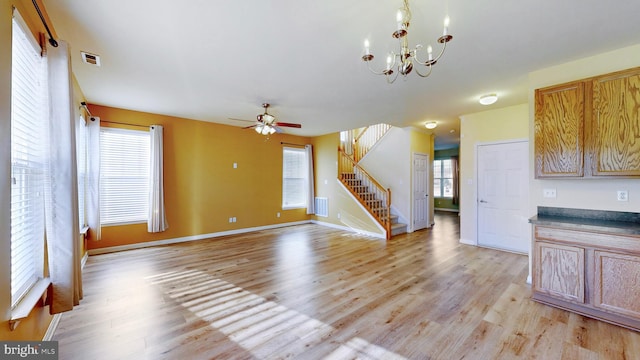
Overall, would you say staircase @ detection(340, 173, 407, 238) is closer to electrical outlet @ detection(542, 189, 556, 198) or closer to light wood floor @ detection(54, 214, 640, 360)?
light wood floor @ detection(54, 214, 640, 360)

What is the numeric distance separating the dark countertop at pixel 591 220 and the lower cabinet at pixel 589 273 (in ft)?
0.19

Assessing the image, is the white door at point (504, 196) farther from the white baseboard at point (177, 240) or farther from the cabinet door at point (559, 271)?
the white baseboard at point (177, 240)

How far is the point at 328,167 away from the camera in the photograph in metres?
7.70

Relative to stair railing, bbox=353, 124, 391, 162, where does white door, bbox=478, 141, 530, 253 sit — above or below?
below

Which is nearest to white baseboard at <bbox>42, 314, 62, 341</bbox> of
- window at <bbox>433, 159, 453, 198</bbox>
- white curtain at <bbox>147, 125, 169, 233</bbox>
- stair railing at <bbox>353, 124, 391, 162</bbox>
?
white curtain at <bbox>147, 125, 169, 233</bbox>

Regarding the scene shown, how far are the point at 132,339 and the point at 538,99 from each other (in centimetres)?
496

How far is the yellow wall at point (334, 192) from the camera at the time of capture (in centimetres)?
666

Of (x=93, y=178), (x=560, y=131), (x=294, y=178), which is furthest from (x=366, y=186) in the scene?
(x=93, y=178)

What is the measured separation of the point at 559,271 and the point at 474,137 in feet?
10.3

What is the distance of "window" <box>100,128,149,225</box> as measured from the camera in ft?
15.7

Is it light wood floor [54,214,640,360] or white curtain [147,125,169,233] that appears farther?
white curtain [147,125,169,233]

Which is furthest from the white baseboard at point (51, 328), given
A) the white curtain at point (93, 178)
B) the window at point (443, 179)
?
the window at point (443, 179)

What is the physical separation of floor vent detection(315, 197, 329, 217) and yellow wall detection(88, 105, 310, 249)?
0.90m

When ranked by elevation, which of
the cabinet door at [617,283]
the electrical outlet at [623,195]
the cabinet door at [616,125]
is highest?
the cabinet door at [616,125]
